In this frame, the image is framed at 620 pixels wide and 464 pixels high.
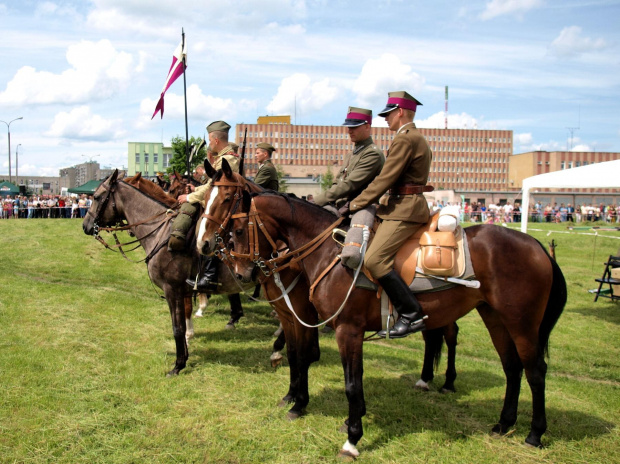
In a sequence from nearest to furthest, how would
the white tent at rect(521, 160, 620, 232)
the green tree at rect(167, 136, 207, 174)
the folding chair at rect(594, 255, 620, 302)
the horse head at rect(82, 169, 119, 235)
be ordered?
the horse head at rect(82, 169, 119, 235) < the white tent at rect(521, 160, 620, 232) < the folding chair at rect(594, 255, 620, 302) < the green tree at rect(167, 136, 207, 174)

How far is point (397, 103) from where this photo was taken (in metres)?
5.65

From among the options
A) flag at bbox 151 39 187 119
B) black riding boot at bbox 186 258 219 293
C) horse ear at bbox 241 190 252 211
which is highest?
flag at bbox 151 39 187 119

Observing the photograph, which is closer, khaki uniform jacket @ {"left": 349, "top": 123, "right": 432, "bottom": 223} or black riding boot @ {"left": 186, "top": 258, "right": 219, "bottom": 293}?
khaki uniform jacket @ {"left": 349, "top": 123, "right": 432, "bottom": 223}

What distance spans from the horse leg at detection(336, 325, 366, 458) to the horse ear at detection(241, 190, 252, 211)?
1727 mm

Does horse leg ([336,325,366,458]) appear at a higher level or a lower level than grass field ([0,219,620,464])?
higher

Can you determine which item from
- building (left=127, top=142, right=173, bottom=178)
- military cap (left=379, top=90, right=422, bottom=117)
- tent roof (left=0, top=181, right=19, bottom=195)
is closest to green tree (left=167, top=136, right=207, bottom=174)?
military cap (left=379, top=90, right=422, bottom=117)

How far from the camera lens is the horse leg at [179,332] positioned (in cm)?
797

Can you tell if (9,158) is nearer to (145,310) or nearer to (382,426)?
(145,310)

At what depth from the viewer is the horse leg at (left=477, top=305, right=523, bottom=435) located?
235 inches

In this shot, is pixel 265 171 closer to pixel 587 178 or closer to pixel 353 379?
pixel 353 379

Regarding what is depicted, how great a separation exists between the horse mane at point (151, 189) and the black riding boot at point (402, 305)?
5341 mm

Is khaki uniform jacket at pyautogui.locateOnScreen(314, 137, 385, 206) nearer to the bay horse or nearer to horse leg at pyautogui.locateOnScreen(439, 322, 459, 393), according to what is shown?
the bay horse

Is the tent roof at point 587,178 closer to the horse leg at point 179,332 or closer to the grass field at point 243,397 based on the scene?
the grass field at point 243,397

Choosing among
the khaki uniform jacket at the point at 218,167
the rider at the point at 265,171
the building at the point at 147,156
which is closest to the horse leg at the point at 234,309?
the rider at the point at 265,171
